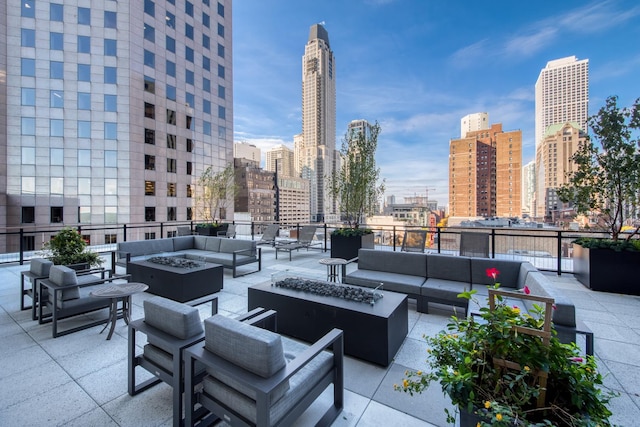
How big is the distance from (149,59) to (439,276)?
1051 inches

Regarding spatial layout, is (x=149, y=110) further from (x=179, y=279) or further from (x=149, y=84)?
(x=179, y=279)

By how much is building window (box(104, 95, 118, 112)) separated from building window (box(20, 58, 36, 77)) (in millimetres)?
4201

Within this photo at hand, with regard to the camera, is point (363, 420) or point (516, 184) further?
point (516, 184)

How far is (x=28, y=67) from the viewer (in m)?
18.7

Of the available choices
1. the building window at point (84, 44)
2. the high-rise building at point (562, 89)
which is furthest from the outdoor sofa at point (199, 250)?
the high-rise building at point (562, 89)

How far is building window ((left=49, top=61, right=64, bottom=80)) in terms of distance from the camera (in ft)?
62.6

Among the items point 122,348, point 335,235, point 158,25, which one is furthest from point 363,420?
point 158,25

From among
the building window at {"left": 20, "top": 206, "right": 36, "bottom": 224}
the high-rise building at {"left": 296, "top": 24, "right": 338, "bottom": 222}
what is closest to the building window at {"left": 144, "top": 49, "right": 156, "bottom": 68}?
the building window at {"left": 20, "top": 206, "right": 36, "bottom": 224}

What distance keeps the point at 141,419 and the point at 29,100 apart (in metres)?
26.3

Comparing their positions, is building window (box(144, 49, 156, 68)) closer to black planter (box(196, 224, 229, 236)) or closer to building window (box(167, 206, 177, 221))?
building window (box(167, 206, 177, 221))

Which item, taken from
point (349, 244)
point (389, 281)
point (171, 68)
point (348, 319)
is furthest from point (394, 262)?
point (171, 68)

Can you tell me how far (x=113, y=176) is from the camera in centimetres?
2072

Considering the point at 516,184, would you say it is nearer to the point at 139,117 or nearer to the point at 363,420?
the point at 139,117

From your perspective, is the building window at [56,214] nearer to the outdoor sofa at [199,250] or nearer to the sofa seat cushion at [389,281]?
the outdoor sofa at [199,250]
